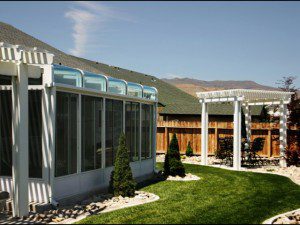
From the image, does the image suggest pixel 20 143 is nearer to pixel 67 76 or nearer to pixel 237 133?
pixel 67 76

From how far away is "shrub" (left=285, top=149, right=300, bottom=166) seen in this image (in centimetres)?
1888

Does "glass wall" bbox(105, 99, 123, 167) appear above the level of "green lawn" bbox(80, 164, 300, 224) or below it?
above

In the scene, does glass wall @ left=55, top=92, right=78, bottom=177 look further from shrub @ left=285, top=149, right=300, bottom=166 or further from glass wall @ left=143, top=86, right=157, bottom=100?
shrub @ left=285, top=149, right=300, bottom=166

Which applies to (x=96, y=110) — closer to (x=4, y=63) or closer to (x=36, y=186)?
(x=36, y=186)

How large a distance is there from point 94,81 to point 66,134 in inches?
77.2

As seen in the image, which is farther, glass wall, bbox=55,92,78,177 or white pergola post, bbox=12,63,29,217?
glass wall, bbox=55,92,78,177

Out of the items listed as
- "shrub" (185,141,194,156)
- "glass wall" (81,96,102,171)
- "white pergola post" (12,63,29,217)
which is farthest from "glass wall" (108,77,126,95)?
"shrub" (185,141,194,156)

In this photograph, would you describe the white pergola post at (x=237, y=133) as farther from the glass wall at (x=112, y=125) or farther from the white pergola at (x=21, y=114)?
the white pergola at (x=21, y=114)

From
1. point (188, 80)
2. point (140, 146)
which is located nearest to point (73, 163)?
point (140, 146)

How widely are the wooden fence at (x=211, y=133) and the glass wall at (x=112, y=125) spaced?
11125 millimetres

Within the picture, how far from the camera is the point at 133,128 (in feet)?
46.2

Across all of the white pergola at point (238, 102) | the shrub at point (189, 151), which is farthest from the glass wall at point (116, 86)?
the shrub at point (189, 151)

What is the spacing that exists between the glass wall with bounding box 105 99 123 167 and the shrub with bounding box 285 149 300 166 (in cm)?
928

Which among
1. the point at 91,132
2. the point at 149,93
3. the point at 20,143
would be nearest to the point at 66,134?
the point at 91,132
